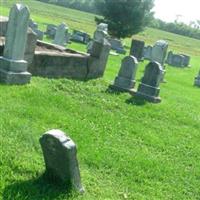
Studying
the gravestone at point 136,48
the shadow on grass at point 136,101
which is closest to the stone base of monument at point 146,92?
the shadow on grass at point 136,101

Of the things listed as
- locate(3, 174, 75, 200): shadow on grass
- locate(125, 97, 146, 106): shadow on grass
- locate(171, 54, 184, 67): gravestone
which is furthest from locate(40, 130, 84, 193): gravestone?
locate(171, 54, 184, 67): gravestone

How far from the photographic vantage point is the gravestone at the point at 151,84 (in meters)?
13.1

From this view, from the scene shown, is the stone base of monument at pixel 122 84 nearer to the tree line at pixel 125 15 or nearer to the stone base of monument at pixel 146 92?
the stone base of monument at pixel 146 92

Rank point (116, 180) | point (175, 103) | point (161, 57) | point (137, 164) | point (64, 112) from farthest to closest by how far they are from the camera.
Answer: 1. point (161, 57)
2. point (175, 103)
3. point (64, 112)
4. point (137, 164)
5. point (116, 180)

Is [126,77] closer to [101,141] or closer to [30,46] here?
[30,46]

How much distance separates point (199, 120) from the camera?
12.3m

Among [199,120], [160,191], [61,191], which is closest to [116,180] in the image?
[160,191]

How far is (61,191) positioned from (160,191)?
180cm

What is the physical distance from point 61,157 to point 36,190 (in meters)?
0.51

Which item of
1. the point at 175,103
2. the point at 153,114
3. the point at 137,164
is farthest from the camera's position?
the point at 175,103

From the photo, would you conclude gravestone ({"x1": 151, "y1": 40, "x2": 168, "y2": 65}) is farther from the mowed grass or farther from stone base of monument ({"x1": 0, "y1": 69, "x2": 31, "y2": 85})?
stone base of monument ({"x1": 0, "y1": 69, "x2": 31, "y2": 85})

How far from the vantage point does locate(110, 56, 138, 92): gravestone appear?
13.4 m

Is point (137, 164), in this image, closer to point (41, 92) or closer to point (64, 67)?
point (41, 92)

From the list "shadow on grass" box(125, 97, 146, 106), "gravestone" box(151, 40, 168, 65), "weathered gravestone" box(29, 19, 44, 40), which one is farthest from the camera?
"weathered gravestone" box(29, 19, 44, 40)
